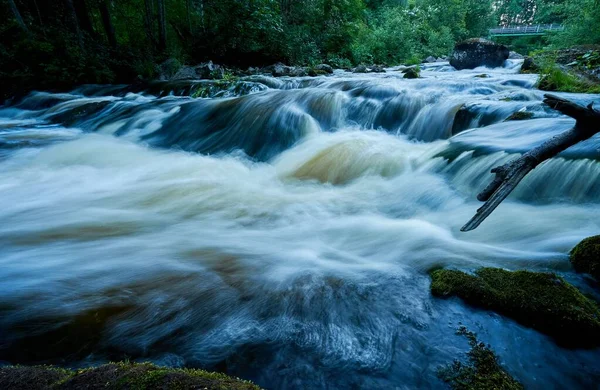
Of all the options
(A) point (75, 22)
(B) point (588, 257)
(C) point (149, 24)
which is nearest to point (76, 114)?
(A) point (75, 22)

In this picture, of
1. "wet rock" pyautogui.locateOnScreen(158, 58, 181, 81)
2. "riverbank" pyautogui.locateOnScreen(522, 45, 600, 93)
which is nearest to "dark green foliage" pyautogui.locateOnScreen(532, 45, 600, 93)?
"riverbank" pyautogui.locateOnScreen(522, 45, 600, 93)

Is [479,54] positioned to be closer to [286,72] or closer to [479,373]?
[286,72]

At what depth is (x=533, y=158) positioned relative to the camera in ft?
5.86

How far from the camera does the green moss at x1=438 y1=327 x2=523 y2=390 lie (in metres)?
1.50

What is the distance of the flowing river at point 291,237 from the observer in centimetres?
186

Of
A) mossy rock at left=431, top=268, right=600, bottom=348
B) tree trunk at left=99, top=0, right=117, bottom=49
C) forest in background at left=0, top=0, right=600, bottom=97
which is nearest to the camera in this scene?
mossy rock at left=431, top=268, right=600, bottom=348

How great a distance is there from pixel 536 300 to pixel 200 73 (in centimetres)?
1391

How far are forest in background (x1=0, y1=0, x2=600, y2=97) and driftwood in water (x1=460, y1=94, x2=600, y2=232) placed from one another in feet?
45.9

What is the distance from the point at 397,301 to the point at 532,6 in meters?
80.7

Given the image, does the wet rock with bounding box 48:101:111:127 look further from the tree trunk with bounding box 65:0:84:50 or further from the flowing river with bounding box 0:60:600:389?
the tree trunk with bounding box 65:0:84:50

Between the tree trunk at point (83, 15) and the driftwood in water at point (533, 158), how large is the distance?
1729cm

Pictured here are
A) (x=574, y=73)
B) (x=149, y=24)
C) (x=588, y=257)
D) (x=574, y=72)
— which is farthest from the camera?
(x=149, y=24)

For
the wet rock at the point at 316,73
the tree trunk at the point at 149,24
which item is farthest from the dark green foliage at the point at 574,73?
the tree trunk at the point at 149,24

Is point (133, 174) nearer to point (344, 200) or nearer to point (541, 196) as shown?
point (344, 200)
